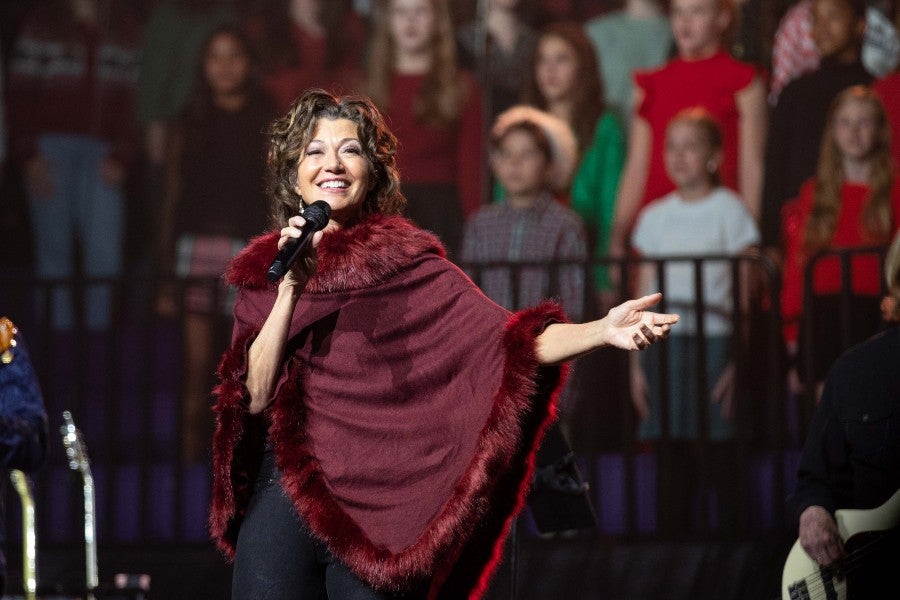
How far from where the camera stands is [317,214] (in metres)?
2.37

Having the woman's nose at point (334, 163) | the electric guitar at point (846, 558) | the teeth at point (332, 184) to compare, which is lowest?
the electric guitar at point (846, 558)

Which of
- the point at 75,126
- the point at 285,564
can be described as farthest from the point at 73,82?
the point at 285,564

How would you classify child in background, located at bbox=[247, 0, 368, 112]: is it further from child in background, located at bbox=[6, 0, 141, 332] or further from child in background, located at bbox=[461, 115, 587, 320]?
child in background, located at bbox=[461, 115, 587, 320]

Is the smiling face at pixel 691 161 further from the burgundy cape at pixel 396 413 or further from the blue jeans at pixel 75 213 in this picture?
the burgundy cape at pixel 396 413

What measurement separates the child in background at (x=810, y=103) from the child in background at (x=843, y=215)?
0.17 ft

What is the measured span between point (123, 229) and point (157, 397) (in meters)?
0.99

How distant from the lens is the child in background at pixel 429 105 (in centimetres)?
647

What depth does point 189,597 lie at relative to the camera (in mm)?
5199

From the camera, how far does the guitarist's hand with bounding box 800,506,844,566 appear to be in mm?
3566

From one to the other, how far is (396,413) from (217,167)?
449cm

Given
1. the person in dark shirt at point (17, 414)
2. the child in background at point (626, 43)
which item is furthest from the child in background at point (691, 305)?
the person in dark shirt at point (17, 414)

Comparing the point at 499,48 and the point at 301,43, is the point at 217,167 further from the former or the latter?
the point at 499,48

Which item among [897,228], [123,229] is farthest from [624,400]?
[123,229]

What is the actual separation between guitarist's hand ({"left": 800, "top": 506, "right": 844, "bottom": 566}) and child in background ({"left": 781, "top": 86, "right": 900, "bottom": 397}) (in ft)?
6.64
